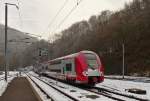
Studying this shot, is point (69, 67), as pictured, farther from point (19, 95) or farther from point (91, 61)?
point (19, 95)

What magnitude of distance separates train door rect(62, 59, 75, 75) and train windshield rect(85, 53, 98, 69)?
2.35m

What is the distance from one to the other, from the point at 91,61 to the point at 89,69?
81 cm

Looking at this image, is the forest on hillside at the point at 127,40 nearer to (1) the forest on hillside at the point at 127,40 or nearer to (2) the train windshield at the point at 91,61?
(1) the forest on hillside at the point at 127,40

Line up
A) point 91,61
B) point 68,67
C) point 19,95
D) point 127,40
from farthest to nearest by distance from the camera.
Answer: point 127,40
point 68,67
point 91,61
point 19,95

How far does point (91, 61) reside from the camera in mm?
31203

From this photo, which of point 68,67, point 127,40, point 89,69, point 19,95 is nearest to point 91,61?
point 89,69

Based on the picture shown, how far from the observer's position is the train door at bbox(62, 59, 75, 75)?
33.7 meters

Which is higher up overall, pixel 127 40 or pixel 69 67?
pixel 127 40

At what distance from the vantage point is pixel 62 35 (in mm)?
151875

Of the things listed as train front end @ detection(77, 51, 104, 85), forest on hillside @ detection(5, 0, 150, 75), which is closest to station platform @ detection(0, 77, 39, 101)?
train front end @ detection(77, 51, 104, 85)

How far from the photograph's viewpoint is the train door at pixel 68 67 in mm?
33662

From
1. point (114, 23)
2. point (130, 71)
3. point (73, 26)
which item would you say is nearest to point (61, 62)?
point (130, 71)

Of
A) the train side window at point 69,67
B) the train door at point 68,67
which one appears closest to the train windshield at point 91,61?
the train door at point 68,67

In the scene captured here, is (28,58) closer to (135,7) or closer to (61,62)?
(135,7)
